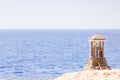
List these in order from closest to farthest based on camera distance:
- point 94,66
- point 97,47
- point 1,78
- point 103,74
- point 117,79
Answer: point 117,79
point 103,74
point 94,66
point 97,47
point 1,78

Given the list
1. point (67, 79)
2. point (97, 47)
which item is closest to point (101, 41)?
point (97, 47)

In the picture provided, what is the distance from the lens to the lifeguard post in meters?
32.7

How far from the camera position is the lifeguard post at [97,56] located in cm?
3266

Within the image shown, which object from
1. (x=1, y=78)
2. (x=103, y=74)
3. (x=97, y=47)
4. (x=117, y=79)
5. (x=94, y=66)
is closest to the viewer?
(x=117, y=79)

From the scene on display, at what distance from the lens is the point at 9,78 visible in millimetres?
A: 44156

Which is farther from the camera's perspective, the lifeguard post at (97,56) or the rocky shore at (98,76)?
the lifeguard post at (97,56)

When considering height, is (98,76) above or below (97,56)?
above

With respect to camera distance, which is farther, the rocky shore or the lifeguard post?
the lifeguard post

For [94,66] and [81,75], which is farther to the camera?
[94,66]

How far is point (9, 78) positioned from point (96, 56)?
13.7 metres

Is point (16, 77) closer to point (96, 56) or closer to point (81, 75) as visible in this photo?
point (96, 56)

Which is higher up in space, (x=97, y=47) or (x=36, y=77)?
(x=97, y=47)

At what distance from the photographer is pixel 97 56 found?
3409 centimetres

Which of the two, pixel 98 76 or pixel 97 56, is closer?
pixel 98 76
